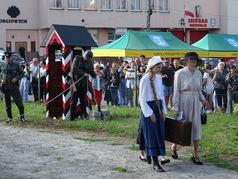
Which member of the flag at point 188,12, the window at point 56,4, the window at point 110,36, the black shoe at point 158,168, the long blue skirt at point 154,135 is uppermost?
the window at point 56,4

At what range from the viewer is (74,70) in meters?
14.8

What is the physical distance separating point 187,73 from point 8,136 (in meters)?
5.11

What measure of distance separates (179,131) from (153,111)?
64 centimetres

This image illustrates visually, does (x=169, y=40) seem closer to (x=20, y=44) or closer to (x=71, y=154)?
(x=71, y=154)

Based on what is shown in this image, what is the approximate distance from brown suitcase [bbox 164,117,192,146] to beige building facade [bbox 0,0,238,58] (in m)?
43.1

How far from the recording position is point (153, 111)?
920 cm

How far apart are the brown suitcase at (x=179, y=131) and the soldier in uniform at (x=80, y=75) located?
5.48 meters

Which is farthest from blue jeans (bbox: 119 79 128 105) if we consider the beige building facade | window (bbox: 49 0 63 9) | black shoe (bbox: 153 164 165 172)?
window (bbox: 49 0 63 9)

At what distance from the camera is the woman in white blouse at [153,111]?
9.15 meters

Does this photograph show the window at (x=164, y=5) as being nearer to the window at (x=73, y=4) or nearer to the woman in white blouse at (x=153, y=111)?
the window at (x=73, y=4)

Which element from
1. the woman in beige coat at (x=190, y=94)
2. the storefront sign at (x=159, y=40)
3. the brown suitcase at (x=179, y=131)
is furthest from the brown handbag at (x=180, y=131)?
the storefront sign at (x=159, y=40)

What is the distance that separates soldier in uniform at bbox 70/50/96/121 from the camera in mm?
14805

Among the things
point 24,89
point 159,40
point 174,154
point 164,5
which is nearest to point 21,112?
point 174,154

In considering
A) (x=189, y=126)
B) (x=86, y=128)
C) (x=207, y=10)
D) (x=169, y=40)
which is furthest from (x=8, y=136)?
(x=207, y=10)
